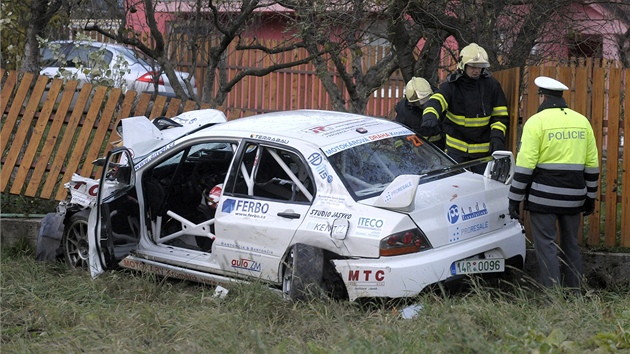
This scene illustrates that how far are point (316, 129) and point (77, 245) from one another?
2545 millimetres

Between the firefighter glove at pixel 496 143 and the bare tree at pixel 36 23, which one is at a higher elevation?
the bare tree at pixel 36 23

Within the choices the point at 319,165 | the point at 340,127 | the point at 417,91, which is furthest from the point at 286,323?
the point at 417,91

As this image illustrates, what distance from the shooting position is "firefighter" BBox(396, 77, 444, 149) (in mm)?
8258

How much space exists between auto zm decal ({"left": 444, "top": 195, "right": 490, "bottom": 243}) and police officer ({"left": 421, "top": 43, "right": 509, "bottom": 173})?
142 cm

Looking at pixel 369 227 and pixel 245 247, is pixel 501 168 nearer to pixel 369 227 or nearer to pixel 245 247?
pixel 369 227

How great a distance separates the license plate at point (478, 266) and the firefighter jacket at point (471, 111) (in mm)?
1710

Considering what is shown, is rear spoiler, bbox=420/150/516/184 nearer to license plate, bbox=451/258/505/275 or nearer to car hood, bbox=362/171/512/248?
car hood, bbox=362/171/512/248

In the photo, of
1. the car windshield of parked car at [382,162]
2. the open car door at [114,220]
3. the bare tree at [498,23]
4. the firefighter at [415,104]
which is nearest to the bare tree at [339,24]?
the bare tree at [498,23]

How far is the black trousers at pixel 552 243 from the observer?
272 inches

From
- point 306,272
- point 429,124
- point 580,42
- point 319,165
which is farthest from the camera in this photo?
point 580,42

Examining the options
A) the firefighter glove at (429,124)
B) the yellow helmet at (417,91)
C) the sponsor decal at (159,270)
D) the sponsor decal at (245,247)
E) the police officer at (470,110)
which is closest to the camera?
the sponsor decal at (245,247)

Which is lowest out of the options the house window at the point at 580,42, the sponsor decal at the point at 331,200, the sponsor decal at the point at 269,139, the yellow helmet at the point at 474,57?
the sponsor decal at the point at 331,200

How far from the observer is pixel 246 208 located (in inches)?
267

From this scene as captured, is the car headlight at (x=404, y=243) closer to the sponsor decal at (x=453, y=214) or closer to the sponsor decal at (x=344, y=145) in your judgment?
the sponsor decal at (x=453, y=214)
